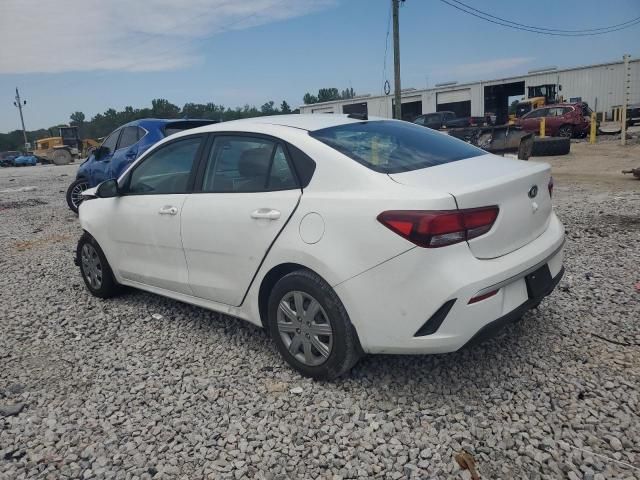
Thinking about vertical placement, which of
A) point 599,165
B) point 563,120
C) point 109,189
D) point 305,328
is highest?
point 109,189

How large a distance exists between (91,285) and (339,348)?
3143mm

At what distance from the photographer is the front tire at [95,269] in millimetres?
4789

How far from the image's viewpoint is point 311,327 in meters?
3.09

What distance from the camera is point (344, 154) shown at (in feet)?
10.0

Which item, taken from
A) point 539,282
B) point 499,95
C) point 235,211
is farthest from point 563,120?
point 235,211

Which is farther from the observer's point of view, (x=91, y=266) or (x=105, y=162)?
(x=105, y=162)

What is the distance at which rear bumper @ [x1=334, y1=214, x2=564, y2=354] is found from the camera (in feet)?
8.45

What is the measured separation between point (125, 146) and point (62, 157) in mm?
34163

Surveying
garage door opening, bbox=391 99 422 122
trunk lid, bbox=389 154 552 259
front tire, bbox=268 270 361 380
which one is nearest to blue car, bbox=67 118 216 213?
front tire, bbox=268 270 361 380

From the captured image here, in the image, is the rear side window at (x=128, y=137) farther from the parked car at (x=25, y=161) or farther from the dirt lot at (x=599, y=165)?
the parked car at (x=25, y=161)

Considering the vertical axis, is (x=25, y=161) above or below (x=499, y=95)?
below

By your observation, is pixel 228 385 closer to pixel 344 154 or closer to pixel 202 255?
pixel 202 255

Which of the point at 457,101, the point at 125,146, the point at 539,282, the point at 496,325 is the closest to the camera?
the point at 496,325

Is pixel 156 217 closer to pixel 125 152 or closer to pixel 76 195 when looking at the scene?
pixel 125 152
